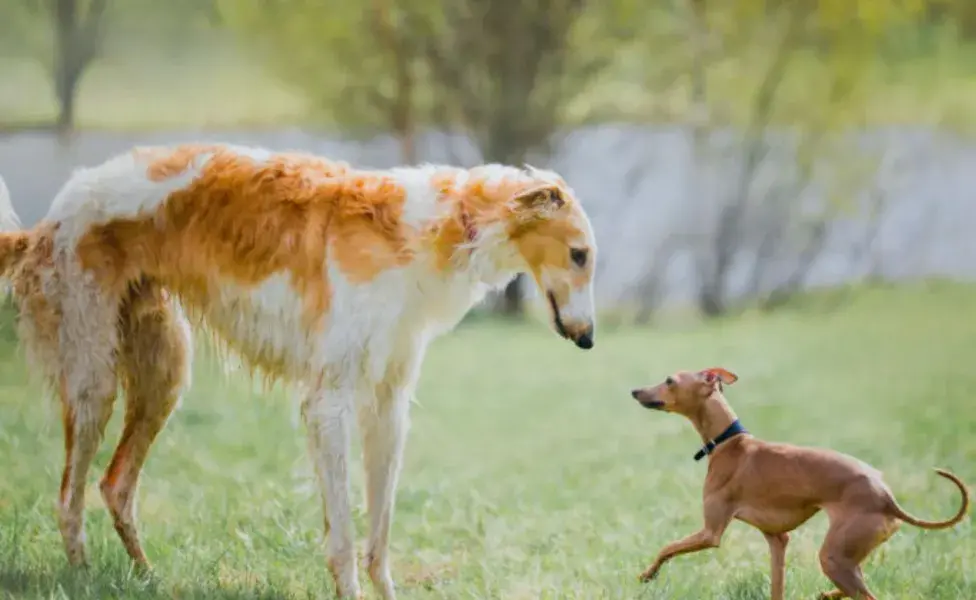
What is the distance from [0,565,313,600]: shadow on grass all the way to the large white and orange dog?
11 cm

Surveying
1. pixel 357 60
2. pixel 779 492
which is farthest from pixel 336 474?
pixel 357 60

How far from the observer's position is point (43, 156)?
558cm

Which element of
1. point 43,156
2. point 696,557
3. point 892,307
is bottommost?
point 892,307

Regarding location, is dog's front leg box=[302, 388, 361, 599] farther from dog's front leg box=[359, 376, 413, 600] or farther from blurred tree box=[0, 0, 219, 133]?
blurred tree box=[0, 0, 219, 133]

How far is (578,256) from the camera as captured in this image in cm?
291

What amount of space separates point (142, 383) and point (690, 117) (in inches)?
196

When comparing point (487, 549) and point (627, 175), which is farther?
point (627, 175)

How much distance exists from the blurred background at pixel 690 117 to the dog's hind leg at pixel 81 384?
149 inches

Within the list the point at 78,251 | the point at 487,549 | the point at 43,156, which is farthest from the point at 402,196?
the point at 43,156

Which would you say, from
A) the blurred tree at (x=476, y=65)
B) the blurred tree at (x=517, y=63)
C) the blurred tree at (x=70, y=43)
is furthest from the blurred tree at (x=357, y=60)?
the blurred tree at (x=70, y=43)

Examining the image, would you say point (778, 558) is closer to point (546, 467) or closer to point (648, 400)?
point (648, 400)

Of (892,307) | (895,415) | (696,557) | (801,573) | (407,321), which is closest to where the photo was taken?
(407,321)

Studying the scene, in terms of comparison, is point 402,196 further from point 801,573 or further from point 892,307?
point 892,307

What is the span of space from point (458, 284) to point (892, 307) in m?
5.07
